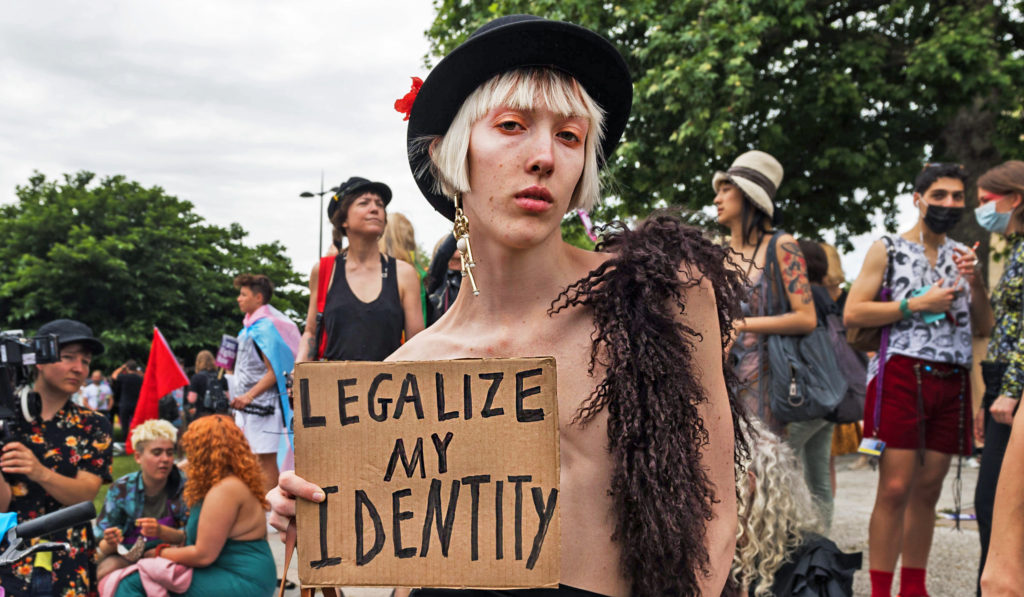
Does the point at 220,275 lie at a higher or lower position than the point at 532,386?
higher

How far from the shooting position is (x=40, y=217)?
119 feet

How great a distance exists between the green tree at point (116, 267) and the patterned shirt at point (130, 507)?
29649 millimetres

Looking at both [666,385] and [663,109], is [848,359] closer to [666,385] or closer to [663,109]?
[666,385]

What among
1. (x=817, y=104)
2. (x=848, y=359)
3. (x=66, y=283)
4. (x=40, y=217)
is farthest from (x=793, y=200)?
(x=40, y=217)

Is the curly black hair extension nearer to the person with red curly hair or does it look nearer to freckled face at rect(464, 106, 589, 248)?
freckled face at rect(464, 106, 589, 248)

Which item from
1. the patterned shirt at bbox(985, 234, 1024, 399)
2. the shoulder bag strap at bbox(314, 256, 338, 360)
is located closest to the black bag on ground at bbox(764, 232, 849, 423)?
the patterned shirt at bbox(985, 234, 1024, 399)

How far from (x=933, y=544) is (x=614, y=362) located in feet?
18.4

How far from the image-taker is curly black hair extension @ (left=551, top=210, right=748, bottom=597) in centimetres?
152

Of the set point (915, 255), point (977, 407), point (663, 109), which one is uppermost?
point (663, 109)

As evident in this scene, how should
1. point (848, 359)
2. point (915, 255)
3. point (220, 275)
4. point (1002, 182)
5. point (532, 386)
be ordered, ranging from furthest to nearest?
point (220, 275), point (848, 359), point (915, 255), point (1002, 182), point (532, 386)

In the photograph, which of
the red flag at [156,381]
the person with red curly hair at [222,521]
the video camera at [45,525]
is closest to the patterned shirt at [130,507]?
the person with red curly hair at [222,521]

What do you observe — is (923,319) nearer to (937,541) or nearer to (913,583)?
(913,583)

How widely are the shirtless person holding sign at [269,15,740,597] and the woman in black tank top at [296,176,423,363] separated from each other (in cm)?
284

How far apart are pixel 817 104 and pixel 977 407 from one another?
8611mm
